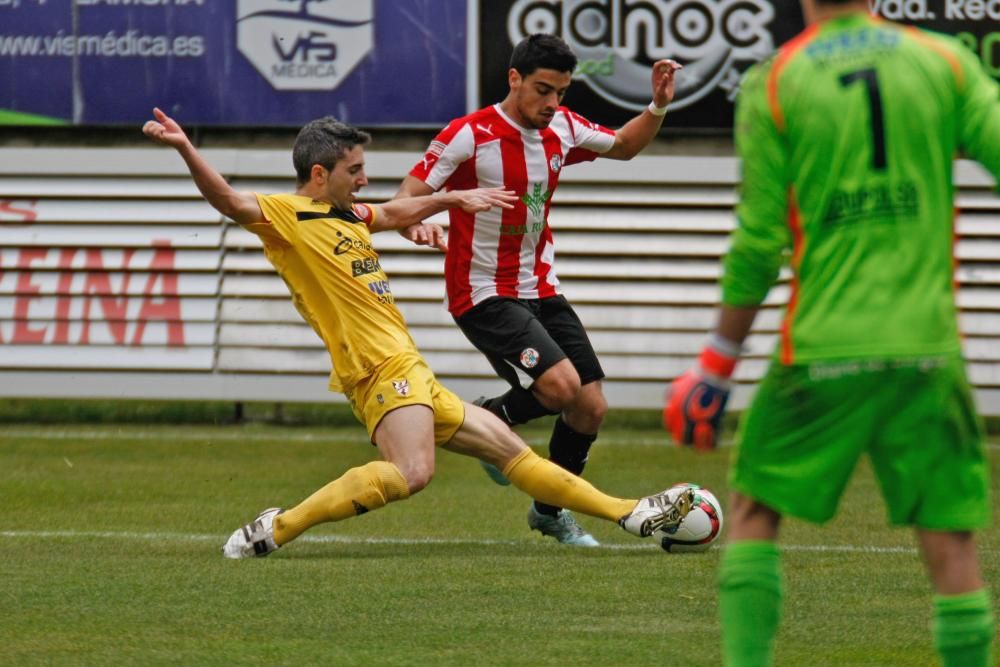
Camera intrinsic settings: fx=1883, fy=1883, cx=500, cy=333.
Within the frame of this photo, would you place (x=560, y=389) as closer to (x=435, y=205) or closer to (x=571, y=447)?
(x=571, y=447)

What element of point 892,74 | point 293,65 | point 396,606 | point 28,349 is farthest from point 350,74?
point 892,74

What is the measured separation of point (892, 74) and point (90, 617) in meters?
3.18

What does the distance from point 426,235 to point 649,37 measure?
5206mm

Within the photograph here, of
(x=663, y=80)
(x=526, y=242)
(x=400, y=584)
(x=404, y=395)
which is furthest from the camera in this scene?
(x=526, y=242)

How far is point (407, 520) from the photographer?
8539mm

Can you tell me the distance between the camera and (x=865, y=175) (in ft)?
12.9

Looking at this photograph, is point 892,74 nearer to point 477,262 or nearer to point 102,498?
point 477,262

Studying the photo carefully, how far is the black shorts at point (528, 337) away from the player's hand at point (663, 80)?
38.9 inches

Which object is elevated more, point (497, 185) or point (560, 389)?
point (497, 185)

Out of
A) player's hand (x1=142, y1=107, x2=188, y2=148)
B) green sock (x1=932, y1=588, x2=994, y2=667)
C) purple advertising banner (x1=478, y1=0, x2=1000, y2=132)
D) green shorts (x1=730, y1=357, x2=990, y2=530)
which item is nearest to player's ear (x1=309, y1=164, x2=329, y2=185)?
player's hand (x1=142, y1=107, x2=188, y2=148)

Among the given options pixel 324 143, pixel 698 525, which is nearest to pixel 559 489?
pixel 698 525

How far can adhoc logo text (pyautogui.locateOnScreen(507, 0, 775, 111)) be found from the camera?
12.5 m

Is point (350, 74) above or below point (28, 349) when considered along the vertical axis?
above

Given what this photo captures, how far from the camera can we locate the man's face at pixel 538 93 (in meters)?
7.98
